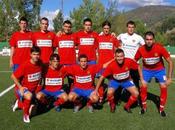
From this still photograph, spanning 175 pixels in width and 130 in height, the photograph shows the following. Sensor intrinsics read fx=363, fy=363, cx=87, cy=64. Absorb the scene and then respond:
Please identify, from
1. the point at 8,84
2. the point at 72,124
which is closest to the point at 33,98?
the point at 72,124

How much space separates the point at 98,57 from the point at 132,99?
1.61 meters


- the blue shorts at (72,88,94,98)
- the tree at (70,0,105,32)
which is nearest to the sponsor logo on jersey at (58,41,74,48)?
the blue shorts at (72,88,94,98)

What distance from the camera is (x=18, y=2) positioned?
5406 centimetres

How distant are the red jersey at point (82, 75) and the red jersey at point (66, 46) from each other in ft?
1.76

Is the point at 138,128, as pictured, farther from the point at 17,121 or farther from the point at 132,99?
the point at 17,121

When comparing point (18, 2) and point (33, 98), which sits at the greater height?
point (18, 2)

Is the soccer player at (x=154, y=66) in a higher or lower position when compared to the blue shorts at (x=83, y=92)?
higher

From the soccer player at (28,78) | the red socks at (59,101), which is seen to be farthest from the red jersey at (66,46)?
the red socks at (59,101)

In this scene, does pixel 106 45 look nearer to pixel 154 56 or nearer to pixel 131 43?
pixel 131 43

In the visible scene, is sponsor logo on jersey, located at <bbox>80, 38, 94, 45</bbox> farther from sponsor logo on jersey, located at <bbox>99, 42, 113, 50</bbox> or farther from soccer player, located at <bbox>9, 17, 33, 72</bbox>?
soccer player, located at <bbox>9, 17, 33, 72</bbox>

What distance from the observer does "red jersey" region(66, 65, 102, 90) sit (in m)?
8.11

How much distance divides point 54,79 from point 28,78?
0.66 metres

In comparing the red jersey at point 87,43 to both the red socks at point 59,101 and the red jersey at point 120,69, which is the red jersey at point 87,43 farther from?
the red socks at point 59,101

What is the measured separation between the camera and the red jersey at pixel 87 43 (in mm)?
8820
